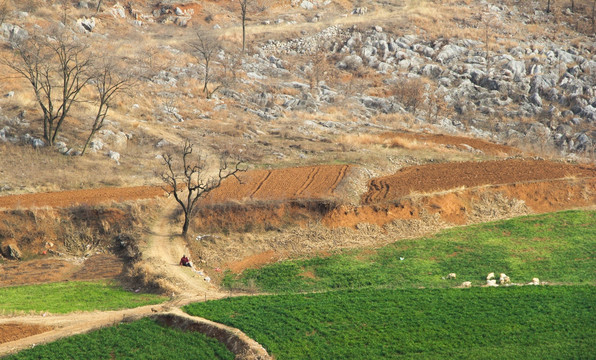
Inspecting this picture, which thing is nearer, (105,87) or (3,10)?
(105,87)

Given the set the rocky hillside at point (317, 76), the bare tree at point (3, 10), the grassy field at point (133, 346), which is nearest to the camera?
the grassy field at point (133, 346)

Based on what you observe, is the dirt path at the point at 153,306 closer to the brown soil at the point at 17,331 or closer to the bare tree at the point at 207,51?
the brown soil at the point at 17,331

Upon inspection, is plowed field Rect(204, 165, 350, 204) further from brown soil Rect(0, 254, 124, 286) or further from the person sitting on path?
brown soil Rect(0, 254, 124, 286)

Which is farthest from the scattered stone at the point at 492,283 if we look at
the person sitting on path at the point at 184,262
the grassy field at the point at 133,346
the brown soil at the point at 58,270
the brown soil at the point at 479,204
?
the brown soil at the point at 58,270

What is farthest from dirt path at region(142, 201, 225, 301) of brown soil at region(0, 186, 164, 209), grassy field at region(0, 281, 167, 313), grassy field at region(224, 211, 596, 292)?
brown soil at region(0, 186, 164, 209)

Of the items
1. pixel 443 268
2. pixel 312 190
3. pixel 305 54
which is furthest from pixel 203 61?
pixel 443 268

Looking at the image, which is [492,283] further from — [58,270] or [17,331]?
[58,270]

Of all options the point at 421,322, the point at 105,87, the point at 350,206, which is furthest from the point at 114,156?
the point at 421,322
